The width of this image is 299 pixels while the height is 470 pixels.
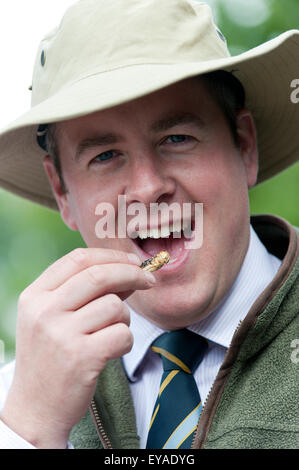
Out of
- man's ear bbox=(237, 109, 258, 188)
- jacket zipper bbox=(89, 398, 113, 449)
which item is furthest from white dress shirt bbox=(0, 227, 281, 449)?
man's ear bbox=(237, 109, 258, 188)

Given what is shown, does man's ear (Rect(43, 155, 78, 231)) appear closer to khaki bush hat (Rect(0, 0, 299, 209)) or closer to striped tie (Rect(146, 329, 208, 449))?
khaki bush hat (Rect(0, 0, 299, 209))

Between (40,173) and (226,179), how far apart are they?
2.99ft

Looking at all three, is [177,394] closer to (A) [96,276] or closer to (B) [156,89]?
(A) [96,276]

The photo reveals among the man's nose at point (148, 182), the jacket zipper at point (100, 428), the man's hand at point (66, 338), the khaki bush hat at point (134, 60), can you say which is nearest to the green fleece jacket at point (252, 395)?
the jacket zipper at point (100, 428)

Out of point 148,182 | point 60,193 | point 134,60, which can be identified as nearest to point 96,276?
point 148,182

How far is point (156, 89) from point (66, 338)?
62 centimetres

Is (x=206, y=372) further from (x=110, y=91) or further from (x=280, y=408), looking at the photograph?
(x=110, y=91)

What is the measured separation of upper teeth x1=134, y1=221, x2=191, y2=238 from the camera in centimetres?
171

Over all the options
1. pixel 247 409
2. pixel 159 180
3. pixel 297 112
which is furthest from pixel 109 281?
pixel 297 112

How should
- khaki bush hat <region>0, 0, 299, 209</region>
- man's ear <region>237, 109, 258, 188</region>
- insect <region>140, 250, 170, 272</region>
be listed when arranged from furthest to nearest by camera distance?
man's ear <region>237, 109, 258, 188</region>
insect <region>140, 250, 170, 272</region>
khaki bush hat <region>0, 0, 299, 209</region>

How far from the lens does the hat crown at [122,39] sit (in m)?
1.64

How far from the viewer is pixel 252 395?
60.2 inches

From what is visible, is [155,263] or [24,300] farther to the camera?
[155,263]

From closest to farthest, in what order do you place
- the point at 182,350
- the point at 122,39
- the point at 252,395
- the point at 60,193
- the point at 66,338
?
the point at 66,338
the point at 252,395
the point at 122,39
the point at 182,350
the point at 60,193
